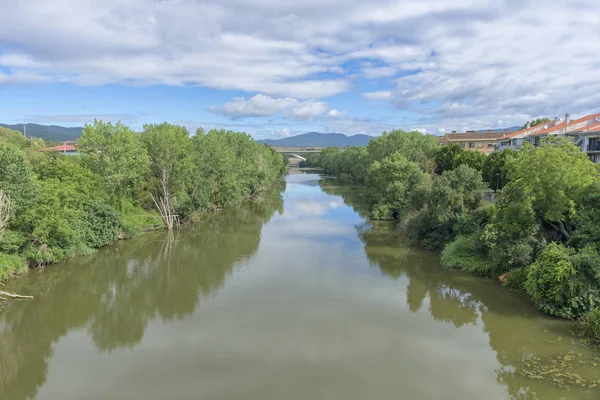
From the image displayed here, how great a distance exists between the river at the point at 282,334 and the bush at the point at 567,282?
0.75 m

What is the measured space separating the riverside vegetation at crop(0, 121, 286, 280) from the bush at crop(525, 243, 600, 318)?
24671mm

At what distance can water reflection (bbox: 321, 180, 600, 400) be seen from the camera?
13000 millimetres

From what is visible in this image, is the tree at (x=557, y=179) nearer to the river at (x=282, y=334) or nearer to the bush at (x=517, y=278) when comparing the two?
the bush at (x=517, y=278)

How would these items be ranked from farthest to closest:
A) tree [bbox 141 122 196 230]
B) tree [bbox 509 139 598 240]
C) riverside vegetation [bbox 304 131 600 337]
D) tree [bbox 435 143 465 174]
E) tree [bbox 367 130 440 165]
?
tree [bbox 367 130 440 165] < tree [bbox 435 143 465 174] < tree [bbox 141 122 196 230] < tree [bbox 509 139 598 240] < riverside vegetation [bbox 304 131 600 337]

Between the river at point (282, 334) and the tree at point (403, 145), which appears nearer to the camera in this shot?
the river at point (282, 334)

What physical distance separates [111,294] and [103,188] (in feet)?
41.1

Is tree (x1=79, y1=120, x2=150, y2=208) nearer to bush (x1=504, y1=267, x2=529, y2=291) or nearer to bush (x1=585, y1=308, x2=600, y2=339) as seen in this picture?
bush (x1=504, y1=267, x2=529, y2=291)

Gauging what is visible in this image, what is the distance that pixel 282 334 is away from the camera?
54.0 ft

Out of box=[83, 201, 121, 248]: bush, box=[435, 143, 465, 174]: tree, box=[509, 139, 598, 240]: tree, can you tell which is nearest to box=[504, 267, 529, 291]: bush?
box=[509, 139, 598, 240]: tree

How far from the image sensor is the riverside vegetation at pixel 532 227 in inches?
653

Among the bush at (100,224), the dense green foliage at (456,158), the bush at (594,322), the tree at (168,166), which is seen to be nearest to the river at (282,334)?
the bush at (594,322)

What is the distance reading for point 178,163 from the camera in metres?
37.5

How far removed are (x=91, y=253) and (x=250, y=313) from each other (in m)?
15.4

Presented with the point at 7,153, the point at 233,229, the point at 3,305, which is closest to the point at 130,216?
the point at 233,229
